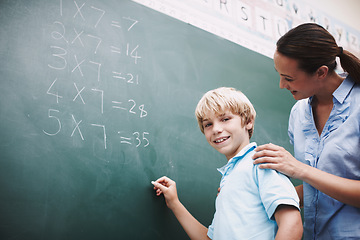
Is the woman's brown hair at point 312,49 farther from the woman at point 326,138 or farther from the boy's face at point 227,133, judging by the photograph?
the boy's face at point 227,133

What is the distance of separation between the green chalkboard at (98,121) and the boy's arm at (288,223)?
57 cm

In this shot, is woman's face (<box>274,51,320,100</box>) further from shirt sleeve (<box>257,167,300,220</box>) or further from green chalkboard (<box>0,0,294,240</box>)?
green chalkboard (<box>0,0,294,240</box>)

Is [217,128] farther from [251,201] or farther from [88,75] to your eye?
[88,75]

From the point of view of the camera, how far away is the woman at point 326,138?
1024mm

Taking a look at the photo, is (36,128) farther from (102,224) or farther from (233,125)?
(233,125)

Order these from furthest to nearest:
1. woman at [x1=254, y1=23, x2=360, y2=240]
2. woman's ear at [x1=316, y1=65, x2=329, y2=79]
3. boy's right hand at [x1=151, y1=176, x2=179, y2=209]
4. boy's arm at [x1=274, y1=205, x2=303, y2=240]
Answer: boy's right hand at [x1=151, y1=176, x2=179, y2=209] → woman's ear at [x1=316, y1=65, x2=329, y2=79] → woman at [x1=254, y1=23, x2=360, y2=240] → boy's arm at [x1=274, y1=205, x2=303, y2=240]

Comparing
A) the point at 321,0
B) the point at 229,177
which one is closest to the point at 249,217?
the point at 229,177

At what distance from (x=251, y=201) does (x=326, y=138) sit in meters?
0.46

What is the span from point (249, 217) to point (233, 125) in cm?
38

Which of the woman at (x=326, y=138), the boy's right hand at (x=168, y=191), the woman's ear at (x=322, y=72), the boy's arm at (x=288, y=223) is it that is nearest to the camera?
the boy's arm at (x=288, y=223)

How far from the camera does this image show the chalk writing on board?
1.15 metres

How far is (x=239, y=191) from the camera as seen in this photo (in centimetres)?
102

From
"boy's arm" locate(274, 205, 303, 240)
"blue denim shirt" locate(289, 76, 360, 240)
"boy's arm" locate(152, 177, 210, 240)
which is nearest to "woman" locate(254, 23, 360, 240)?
"blue denim shirt" locate(289, 76, 360, 240)

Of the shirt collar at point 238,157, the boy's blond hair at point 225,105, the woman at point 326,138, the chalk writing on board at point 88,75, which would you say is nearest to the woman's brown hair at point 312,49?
the woman at point 326,138
